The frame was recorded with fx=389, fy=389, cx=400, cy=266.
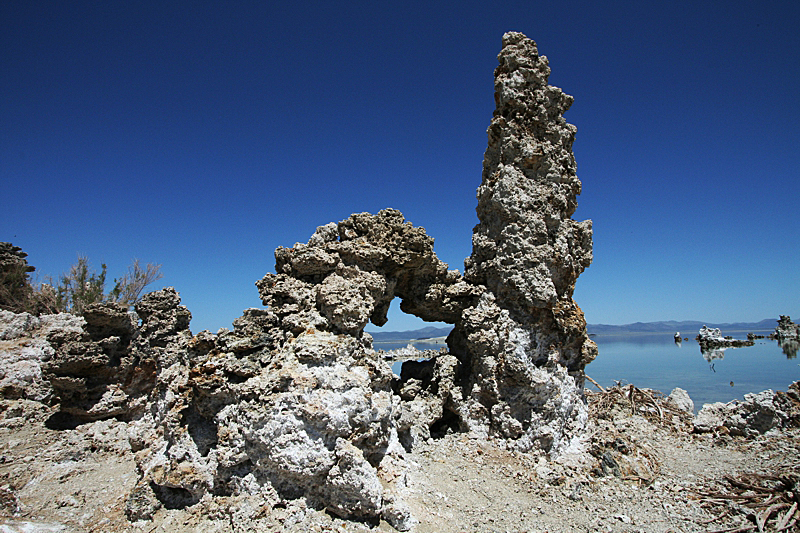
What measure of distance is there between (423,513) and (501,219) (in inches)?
182

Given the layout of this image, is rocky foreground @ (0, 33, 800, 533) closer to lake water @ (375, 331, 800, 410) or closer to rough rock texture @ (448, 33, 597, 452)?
rough rock texture @ (448, 33, 597, 452)

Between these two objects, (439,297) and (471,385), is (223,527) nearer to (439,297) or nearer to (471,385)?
(471,385)

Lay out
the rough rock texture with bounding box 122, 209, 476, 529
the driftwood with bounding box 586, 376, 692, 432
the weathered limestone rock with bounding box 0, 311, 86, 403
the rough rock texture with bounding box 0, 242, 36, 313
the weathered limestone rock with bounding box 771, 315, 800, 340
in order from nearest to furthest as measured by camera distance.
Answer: the rough rock texture with bounding box 122, 209, 476, 529 → the weathered limestone rock with bounding box 0, 311, 86, 403 → the driftwood with bounding box 586, 376, 692, 432 → the rough rock texture with bounding box 0, 242, 36, 313 → the weathered limestone rock with bounding box 771, 315, 800, 340

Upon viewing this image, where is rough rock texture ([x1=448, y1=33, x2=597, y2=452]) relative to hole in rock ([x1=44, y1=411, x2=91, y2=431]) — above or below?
above

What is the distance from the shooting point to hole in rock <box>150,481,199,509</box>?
13.9 ft

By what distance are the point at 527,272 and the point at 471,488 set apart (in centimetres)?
336

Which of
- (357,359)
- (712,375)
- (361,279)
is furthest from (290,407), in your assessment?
(712,375)

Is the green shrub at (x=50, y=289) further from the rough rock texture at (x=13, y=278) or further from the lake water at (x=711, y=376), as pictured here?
the lake water at (x=711, y=376)

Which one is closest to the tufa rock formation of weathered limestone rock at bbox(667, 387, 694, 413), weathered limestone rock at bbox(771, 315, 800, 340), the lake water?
weathered limestone rock at bbox(667, 387, 694, 413)

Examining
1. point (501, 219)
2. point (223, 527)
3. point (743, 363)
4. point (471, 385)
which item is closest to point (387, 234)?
point (501, 219)

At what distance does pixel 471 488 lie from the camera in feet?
16.4

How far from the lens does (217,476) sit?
4238 mm

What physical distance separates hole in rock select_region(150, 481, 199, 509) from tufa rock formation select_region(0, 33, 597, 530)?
0.04 ft

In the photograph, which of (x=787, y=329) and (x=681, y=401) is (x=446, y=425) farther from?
(x=787, y=329)
